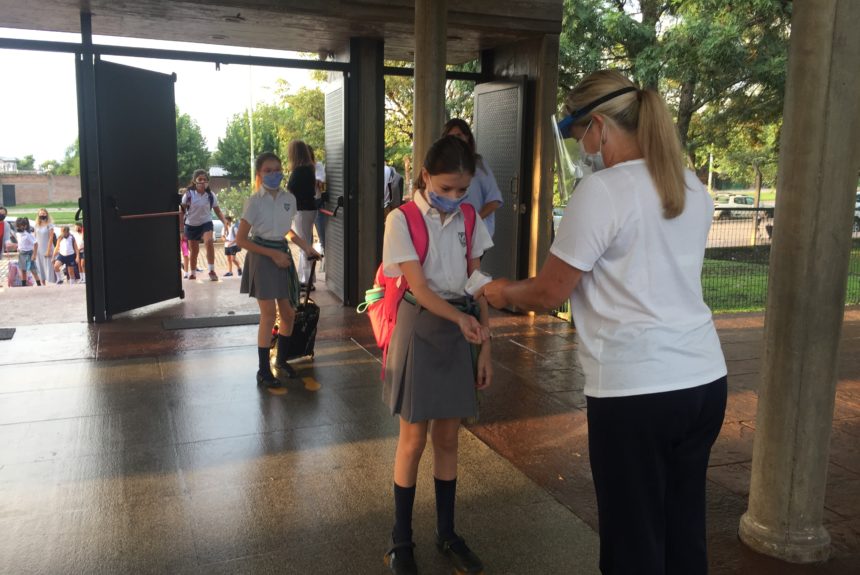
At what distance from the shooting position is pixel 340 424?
5031 mm

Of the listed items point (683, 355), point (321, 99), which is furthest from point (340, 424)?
point (321, 99)

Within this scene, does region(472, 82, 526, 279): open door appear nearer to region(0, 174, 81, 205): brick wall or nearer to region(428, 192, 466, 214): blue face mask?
region(428, 192, 466, 214): blue face mask

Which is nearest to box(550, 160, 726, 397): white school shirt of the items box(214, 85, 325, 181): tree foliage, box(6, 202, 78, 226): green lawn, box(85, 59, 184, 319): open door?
box(85, 59, 184, 319): open door

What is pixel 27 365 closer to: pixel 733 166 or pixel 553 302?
pixel 553 302

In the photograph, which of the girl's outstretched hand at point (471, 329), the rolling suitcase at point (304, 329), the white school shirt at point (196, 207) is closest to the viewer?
the girl's outstretched hand at point (471, 329)

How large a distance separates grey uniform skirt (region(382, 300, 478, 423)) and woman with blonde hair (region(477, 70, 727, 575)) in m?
0.85

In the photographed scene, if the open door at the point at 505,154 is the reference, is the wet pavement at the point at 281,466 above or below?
below

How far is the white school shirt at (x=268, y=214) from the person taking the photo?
544 centimetres

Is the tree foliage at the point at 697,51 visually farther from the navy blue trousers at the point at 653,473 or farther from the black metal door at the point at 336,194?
the navy blue trousers at the point at 653,473

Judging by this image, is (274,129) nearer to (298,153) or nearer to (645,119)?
(298,153)

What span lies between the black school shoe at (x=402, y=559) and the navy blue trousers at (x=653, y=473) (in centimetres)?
105

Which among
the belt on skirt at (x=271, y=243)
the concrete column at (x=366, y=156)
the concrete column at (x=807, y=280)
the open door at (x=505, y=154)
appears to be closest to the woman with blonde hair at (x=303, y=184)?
the concrete column at (x=366, y=156)

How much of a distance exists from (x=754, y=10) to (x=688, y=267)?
15.1 meters

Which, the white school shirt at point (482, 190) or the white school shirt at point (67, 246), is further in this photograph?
the white school shirt at point (67, 246)
